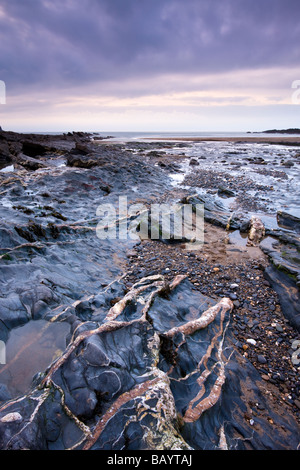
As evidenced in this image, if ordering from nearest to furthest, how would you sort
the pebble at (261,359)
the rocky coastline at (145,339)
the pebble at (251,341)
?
the rocky coastline at (145,339) < the pebble at (261,359) < the pebble at (251,341)

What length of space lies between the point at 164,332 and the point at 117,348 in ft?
3.30

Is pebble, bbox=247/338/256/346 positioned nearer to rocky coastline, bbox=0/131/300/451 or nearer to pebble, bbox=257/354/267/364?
rocky coastline, bbox=0/131/300/451

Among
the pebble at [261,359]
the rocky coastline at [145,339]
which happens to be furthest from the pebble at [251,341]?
the pebble at [261,359]

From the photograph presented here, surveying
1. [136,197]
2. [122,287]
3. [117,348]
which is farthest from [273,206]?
[117,348]

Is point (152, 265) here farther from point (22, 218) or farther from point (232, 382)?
point (22, 218)

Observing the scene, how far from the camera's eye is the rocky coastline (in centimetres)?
282

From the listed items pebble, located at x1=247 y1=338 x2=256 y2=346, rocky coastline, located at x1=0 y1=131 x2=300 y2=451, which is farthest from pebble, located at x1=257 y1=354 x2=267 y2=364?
pebble, located at x1=247 y1=338 x2=256 y2=346

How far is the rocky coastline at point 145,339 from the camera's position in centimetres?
282

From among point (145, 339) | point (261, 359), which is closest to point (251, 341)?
point (261, 359)

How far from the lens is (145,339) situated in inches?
158

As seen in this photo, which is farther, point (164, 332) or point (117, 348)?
point (164, 332)

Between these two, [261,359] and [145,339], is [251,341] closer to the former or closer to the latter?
[261,359]

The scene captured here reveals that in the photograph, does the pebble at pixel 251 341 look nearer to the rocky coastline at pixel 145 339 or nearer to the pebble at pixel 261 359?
the rocky coastline at pixel 145 339
